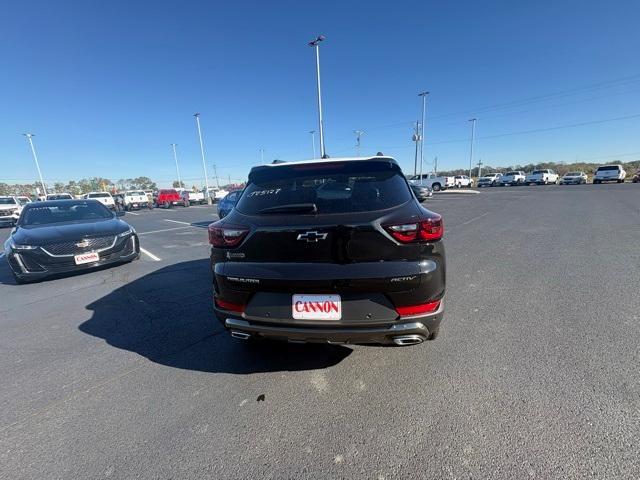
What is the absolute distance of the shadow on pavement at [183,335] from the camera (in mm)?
A: 2705

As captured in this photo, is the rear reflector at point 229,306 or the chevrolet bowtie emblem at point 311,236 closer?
the chevrolet bowtie emblem at point 311,236

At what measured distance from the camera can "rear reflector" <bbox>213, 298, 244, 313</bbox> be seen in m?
2.32

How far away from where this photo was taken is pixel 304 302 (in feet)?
7.06

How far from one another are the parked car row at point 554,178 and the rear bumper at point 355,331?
4301 centimetres

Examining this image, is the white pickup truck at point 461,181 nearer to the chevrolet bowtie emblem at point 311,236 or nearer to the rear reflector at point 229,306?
the chevrolet bowtie emblem at point 311,236

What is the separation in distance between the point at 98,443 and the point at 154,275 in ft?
13.0

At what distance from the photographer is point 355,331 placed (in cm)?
210

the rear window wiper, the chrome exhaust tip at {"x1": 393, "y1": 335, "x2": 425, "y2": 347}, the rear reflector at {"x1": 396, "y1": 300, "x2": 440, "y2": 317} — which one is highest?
the rear window wiper

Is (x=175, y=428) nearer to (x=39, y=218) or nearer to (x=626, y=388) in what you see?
(x=626, y=388)

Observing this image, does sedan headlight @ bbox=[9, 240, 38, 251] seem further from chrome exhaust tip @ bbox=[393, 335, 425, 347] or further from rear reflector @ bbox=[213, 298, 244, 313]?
chrome exhaust tip @ bbox=[393, 335, 425, 347]

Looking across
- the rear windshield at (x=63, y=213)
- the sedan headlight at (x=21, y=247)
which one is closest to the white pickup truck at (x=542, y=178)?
the rear windshield at (x=63, y=213)

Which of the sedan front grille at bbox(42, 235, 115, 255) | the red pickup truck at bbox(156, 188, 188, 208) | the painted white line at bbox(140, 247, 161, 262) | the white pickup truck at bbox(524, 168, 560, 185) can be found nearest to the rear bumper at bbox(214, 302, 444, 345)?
the sedan front grille at bbox(42, 235, 115, 255)

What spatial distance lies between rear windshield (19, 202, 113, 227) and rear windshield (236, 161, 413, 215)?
5.52 m

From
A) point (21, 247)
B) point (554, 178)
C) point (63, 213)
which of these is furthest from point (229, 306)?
point (554, 178)
